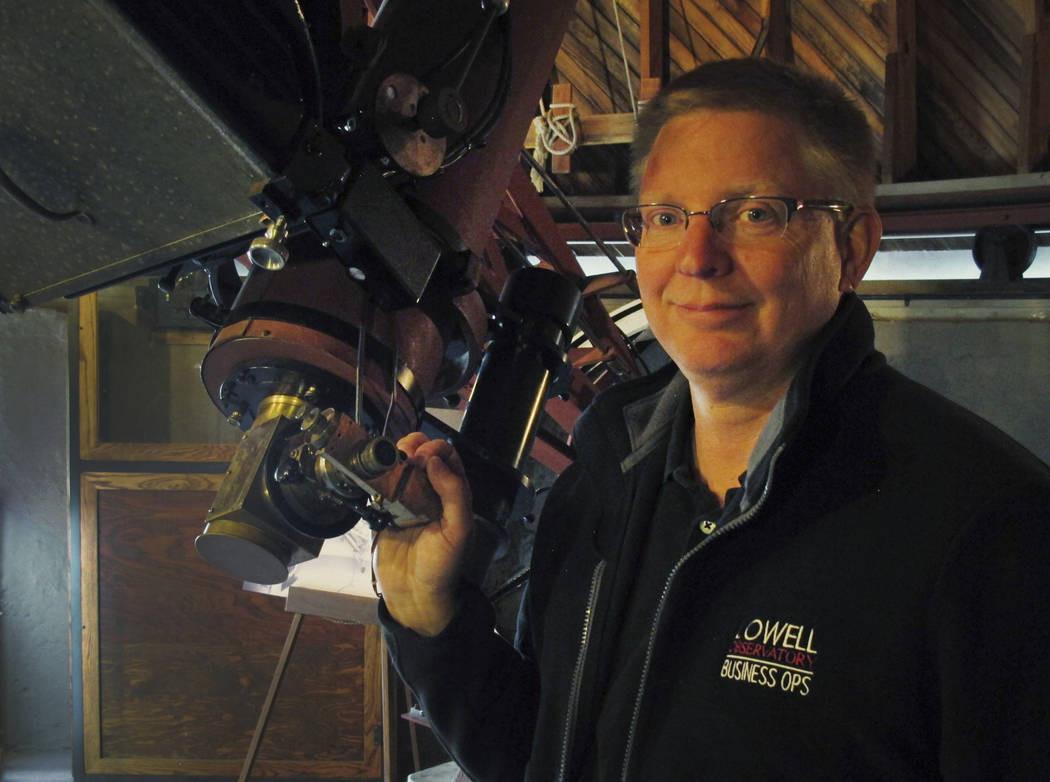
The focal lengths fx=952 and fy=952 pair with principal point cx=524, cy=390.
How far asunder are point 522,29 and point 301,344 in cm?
49

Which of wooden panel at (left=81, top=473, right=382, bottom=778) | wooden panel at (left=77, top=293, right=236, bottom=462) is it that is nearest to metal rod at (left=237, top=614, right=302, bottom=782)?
wooden panel at (left=81, top=473, right=382, bottom=778)

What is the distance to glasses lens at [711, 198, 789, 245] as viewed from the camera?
90 cm

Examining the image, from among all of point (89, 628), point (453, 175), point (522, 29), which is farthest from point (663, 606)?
point (89, 628)

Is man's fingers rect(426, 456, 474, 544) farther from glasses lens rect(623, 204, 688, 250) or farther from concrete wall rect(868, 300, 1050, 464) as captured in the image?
concrete wall rect(868, 300, 1050, 464)

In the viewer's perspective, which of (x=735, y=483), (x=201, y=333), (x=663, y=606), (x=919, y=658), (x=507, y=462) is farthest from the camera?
(x=201, y=333)

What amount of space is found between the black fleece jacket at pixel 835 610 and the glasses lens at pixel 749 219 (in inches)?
4.6

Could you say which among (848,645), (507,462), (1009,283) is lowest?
(848,645)

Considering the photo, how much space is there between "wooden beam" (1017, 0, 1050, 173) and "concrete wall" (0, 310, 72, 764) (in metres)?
4.00

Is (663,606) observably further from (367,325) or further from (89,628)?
(89,628)

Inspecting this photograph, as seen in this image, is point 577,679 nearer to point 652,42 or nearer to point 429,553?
point 429,553

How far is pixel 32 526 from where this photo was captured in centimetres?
428

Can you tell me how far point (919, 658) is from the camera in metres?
0.74

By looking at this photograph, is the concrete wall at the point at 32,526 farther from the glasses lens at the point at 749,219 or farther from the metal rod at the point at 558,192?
the glasses lens at the point at 749,219

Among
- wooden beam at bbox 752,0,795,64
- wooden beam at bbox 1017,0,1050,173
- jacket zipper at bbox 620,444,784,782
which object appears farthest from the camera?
wooden beam at bbox 752,0,795,64
